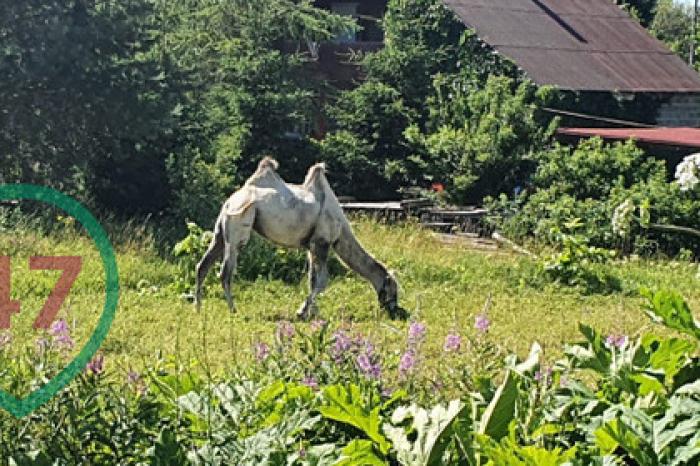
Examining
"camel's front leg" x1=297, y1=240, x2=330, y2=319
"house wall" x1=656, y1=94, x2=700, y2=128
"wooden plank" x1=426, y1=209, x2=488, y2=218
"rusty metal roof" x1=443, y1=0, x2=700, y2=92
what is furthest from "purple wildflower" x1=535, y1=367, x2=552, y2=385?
"house wall" x1=656, y1=94, x2=700, y2=128

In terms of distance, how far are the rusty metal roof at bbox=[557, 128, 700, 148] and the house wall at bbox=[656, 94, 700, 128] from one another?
3.08 metres

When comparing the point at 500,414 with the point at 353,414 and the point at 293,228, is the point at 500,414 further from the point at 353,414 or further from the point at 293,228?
the point at 293,228

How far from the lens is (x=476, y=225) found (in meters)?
20.4

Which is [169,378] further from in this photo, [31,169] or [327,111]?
[327,111]

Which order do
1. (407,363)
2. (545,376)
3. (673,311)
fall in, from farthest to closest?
1. (407,363)
2. (673,311)
3. (545,376)

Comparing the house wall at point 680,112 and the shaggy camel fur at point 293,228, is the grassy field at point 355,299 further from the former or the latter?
the house wall at point 680,112

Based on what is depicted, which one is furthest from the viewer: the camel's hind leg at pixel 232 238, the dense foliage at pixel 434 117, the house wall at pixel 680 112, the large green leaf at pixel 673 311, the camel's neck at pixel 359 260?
the house wall at pixel 680 112

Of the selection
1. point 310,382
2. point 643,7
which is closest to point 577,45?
point 643,7

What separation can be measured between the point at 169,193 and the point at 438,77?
24.1 feet

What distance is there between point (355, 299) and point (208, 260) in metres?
1.78

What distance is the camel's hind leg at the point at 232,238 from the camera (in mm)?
11734

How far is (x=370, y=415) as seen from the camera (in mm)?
3574

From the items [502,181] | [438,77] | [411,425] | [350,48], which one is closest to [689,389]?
[411,425]

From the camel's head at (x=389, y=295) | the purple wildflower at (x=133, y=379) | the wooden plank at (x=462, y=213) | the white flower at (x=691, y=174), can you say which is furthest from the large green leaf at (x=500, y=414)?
the wooden plank at (x=462, y=213)
